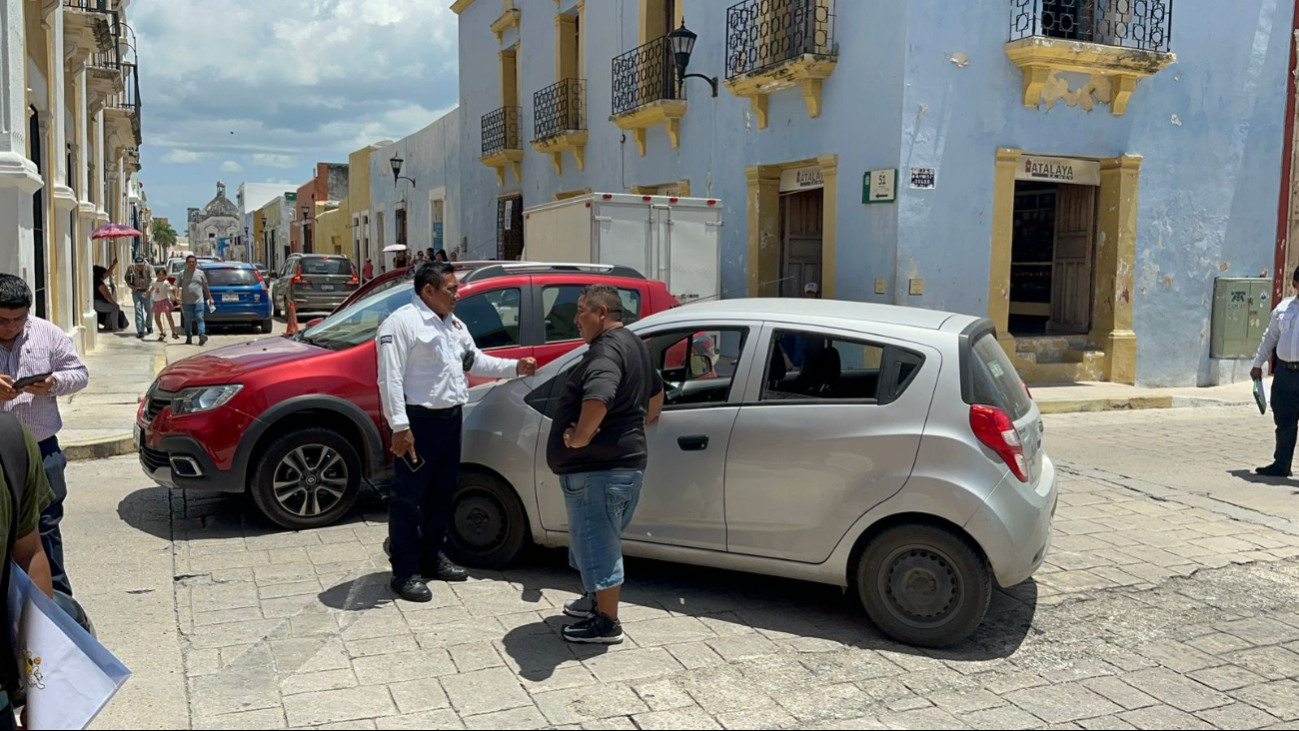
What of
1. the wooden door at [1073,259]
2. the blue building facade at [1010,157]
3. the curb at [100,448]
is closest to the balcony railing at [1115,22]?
the blue building facade at [1010,157]

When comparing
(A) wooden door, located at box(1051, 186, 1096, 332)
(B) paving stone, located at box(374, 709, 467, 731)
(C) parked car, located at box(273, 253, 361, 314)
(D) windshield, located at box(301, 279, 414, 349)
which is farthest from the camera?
(C) parked car, located at box(273, 253, 361, 314)

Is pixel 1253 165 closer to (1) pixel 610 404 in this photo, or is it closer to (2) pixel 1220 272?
(2) pixel 1220 272

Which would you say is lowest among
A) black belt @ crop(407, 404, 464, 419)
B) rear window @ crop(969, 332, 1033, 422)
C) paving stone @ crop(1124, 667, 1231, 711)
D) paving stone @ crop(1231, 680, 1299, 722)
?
paving stone @ crop(1231, 680, 1299, 722)

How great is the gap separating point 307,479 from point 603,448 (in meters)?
2.90

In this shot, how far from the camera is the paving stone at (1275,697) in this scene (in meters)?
4.13

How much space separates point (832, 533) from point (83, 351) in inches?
586

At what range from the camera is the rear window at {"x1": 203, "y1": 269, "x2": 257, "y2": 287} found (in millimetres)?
20953

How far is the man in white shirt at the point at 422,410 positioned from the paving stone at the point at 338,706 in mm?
1081

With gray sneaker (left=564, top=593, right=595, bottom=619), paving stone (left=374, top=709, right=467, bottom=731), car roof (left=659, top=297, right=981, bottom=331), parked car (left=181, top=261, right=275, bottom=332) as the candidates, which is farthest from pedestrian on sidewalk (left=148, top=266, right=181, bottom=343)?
paving stone (left=374, top=709, right=467, bottom=731)

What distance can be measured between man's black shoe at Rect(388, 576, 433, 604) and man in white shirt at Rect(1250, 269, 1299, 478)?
720 centimetres

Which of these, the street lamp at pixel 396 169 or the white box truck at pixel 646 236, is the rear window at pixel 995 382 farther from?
the street lamp at pixel 396 169

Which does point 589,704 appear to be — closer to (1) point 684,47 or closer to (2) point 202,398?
(2) point 202,398

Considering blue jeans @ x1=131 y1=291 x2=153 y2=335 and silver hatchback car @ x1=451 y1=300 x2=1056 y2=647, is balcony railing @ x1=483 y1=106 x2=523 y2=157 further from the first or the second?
silver hatchback car @ x1=451 y1=300 x2=1056 y2=647

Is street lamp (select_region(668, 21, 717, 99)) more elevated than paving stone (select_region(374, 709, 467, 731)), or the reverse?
street lamp (select_region(668, 21, 717, 99))
